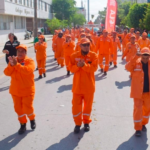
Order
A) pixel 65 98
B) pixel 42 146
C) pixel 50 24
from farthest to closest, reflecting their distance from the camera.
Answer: pixel 50 24
pixel 65 98
pixel 42 146

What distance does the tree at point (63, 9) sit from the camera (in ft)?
230

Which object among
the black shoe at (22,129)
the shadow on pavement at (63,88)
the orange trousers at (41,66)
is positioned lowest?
the shadow on pavement at (63,88)

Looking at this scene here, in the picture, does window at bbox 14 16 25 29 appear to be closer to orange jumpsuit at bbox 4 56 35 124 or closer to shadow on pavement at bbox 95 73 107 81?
shadow on pavement at bbox 95 73 107 81

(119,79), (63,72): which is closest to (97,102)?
(119,79)

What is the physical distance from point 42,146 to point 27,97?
36.7 inches

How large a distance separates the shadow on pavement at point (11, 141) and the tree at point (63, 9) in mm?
66199

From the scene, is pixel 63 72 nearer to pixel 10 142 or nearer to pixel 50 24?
pixel 10 142

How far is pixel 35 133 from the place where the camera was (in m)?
5.58

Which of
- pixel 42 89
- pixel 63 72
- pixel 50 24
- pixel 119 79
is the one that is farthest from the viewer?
pixel 50 24

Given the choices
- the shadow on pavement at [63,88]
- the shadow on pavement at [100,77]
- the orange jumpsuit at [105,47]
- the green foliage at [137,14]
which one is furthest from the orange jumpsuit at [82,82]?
the green foliage at [137,14]

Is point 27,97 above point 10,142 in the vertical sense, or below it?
above

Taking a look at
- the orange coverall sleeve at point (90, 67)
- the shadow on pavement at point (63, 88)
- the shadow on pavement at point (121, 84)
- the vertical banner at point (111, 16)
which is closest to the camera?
the orange coverall sleeve at point (90, 67)

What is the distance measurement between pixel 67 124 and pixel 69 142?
900 mm

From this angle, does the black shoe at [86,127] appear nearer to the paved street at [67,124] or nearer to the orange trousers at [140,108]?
the paved street at [67,124]
